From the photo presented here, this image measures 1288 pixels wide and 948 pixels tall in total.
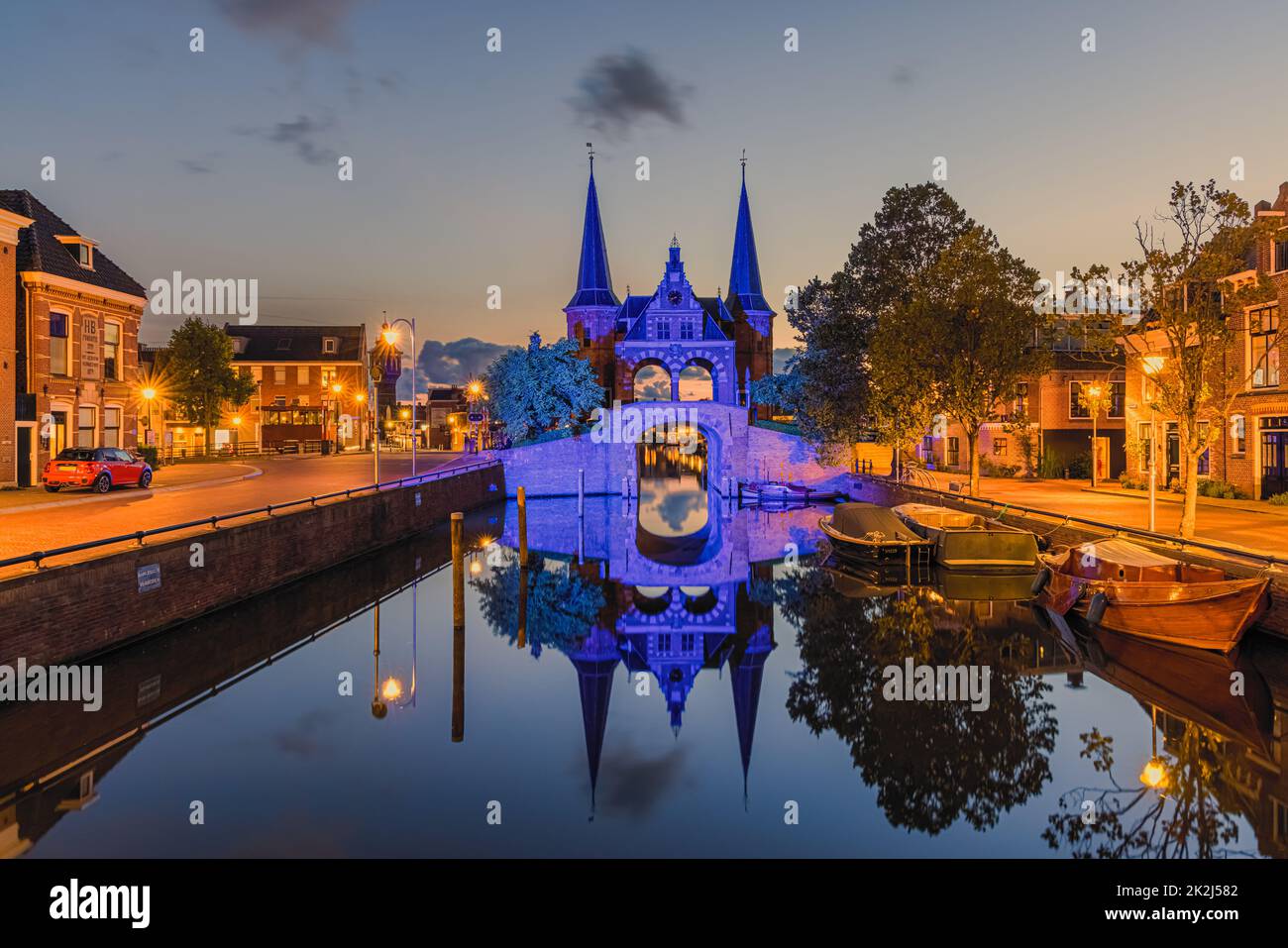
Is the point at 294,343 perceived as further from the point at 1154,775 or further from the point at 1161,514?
the point at 1154,775

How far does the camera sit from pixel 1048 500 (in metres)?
36.0

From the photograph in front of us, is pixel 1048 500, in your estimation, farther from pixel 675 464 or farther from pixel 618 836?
pixel 675 464

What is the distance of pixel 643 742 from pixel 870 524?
739 inches

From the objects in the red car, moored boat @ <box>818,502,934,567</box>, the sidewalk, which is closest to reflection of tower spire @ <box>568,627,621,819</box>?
Result: moored boat @ <box>818,502,934,567</box>

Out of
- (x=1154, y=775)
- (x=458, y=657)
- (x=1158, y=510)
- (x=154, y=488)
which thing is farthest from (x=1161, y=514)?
(x=154, y=488)

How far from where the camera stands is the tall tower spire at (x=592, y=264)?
84.0 meters

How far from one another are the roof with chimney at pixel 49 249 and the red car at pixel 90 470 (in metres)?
8.27

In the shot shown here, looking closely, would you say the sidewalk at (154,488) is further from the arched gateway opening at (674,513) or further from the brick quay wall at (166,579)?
the arched gateway opening at (674,513)

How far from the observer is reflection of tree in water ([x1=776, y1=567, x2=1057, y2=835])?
11.9 meters

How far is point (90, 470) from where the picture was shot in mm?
30422

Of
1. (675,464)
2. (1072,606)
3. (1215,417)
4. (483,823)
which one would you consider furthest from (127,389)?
(675,464)

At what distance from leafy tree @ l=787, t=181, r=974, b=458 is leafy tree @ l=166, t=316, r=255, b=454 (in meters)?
43.9

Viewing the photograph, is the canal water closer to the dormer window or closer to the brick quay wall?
the brick quay wall

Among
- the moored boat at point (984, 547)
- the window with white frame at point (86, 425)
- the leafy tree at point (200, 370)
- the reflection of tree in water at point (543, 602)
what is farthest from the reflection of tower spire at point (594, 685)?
the leafy tree at point (200, 370)
